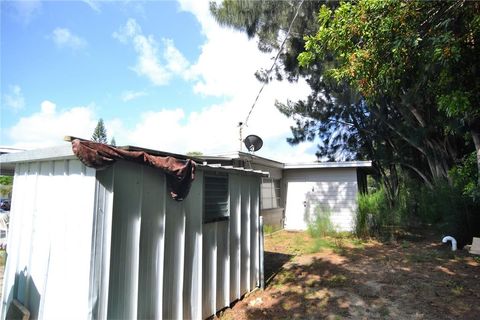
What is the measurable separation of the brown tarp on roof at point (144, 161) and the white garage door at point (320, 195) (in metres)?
9.12

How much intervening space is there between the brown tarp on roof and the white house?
777cm

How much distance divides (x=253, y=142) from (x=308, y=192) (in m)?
4.97

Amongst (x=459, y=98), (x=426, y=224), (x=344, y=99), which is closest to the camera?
(x=459, y=98)

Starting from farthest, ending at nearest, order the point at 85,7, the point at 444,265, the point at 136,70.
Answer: the point at 136,70 < the point at 444,265 < the point at 85,7

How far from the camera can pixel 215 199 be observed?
4359 millimetres

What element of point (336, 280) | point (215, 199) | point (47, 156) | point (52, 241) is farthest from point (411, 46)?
point (52, 241)

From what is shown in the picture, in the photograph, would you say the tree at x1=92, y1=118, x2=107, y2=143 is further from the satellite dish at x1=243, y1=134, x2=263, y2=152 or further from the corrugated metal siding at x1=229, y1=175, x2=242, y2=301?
the corrugated metal siding at x1=229, y1=175, x2=242, y2=301

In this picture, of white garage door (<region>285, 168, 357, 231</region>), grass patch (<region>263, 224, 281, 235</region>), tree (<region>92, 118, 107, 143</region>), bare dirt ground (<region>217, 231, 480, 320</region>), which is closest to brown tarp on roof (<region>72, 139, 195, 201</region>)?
bare dirt ground (<region>217, 231, 480, 320</region>)

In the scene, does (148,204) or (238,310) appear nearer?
(148,204)

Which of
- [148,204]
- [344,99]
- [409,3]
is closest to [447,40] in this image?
[409,3]

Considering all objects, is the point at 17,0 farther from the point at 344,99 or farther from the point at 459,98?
the point at 344,99

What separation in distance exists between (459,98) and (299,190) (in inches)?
366

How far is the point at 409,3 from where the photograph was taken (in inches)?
152

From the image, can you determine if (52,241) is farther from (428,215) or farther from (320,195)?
(428,215)
